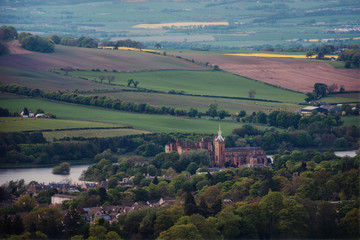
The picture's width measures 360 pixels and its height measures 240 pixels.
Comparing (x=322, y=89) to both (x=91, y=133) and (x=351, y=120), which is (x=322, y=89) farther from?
(x=91, y=133)

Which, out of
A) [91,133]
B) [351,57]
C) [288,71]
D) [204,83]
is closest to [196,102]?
[204,83]

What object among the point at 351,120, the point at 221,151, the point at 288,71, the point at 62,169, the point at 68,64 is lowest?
the point at 221,151

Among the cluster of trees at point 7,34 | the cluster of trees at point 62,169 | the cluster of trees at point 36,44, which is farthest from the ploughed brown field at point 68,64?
the cluster of trees at point 62,169

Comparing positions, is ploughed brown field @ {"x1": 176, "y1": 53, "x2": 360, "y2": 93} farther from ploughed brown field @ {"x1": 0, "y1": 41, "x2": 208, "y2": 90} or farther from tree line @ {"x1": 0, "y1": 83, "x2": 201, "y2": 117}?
tree line @ {"x1": 0, "y1": 83, "x2": 201, "y2": 117}

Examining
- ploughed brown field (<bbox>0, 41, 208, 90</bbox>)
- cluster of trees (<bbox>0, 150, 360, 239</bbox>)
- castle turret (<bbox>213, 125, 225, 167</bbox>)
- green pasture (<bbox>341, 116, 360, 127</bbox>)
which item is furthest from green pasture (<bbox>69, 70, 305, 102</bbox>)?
cluster of trees (<bbox>0, 150, 360, 239</bbox>)

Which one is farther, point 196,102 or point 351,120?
point 196,102

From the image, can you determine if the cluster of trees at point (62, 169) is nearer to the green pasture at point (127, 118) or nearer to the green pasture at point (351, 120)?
the green pasture at point (127, 118)
